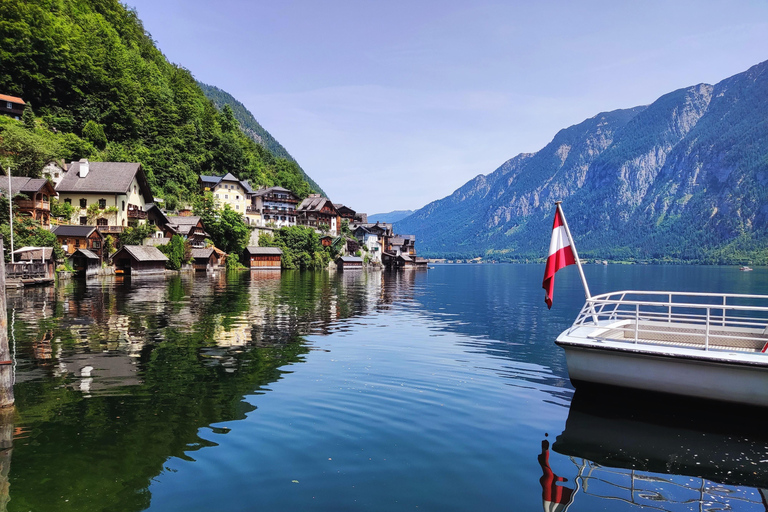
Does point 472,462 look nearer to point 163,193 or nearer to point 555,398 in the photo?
point 555,398

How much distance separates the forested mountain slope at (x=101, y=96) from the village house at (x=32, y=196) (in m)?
7.98

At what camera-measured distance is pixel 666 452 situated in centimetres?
1027

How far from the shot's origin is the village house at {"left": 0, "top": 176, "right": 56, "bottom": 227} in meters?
57.3

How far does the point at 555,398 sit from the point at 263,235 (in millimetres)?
103527

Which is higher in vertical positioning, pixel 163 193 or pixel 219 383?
pixel 163 193

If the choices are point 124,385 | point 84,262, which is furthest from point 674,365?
point 84,262

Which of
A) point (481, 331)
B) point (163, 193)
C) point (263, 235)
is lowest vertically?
point (481, 331)

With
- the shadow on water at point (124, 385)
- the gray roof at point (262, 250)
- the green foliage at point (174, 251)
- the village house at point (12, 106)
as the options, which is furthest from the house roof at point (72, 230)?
the gray roof at point (262, 250)

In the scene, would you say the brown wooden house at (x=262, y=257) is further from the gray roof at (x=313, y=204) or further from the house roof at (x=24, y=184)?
the house roof at (x=24, y=184)

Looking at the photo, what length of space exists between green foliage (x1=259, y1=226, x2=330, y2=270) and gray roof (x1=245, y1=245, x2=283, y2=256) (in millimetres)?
4802

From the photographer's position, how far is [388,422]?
11.5 meters

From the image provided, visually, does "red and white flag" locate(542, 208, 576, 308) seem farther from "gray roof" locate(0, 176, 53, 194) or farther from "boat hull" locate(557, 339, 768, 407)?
"gray roof" locate(0, 176, 53, 194)

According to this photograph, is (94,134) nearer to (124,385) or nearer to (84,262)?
(84,262)

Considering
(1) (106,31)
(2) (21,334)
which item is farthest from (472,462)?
(1) (106,31)
